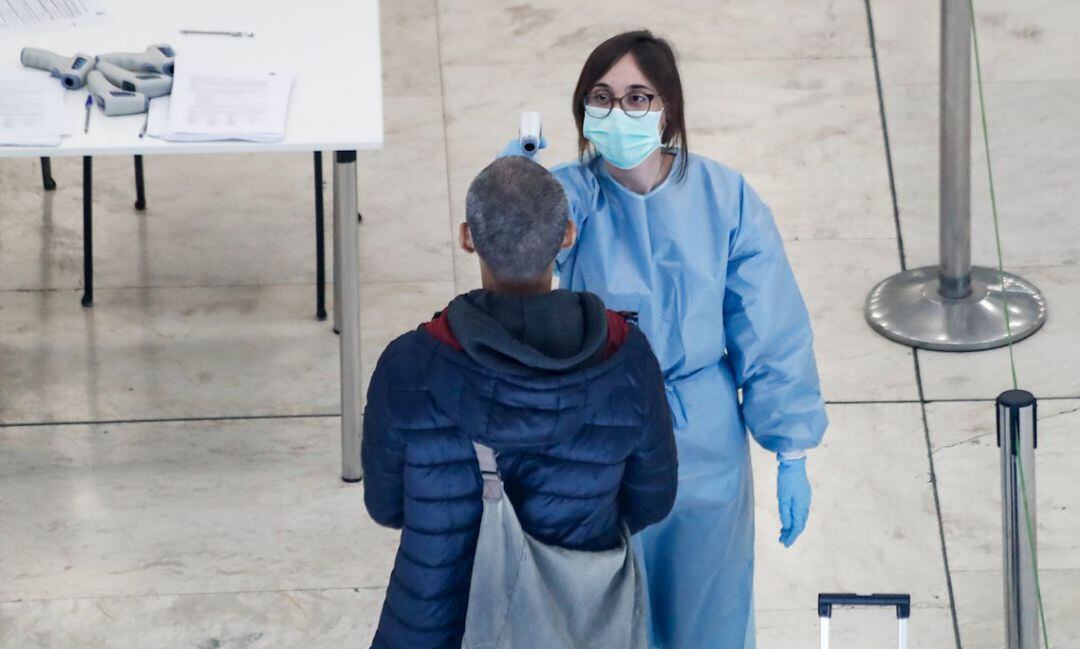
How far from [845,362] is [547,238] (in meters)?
2.21

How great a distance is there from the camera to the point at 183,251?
4.70 meters

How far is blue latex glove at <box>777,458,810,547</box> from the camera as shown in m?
2.79

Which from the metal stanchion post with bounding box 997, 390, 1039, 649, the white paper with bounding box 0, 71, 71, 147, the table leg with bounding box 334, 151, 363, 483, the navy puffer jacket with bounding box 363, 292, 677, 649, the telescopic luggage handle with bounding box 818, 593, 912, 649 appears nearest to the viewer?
the metal stanchion post with bounding box 997, 390, 1039, 649

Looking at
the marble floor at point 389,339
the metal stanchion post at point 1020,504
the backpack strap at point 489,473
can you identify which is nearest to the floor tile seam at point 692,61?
the marble floor at point 389,339

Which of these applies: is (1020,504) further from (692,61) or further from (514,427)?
(692,61)

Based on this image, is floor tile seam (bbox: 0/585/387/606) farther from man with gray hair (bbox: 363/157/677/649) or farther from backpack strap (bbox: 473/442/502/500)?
backpack strap (bbox: 473/442/502/500)

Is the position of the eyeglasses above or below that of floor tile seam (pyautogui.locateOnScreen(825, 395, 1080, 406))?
above

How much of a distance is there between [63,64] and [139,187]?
3.58 feet

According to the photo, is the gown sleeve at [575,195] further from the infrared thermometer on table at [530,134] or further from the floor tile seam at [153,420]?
the floor tile seam at [153,420]

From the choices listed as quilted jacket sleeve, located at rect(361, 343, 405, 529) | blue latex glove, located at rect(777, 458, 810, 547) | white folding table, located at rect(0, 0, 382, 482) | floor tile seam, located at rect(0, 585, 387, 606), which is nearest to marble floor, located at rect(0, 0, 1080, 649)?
floor tile seam, located at rect(0, 585, 387, 606)

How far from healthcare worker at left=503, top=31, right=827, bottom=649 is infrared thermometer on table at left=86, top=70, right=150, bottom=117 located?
1211 mm

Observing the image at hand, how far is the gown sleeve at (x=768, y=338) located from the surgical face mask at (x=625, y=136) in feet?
0.54

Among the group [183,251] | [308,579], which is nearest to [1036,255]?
[308,579]

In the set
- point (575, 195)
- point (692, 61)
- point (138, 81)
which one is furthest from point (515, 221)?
point (692, 61)
